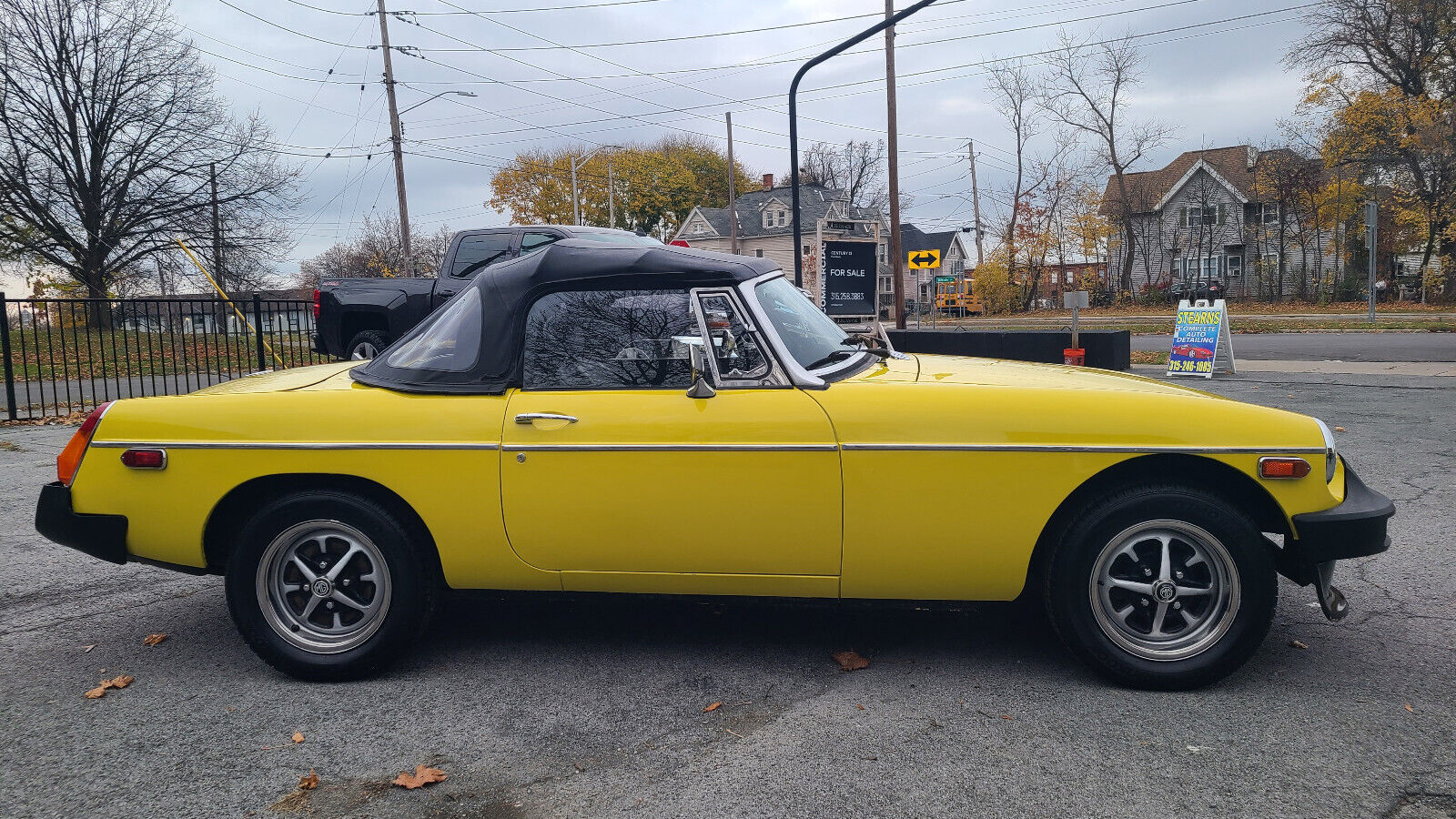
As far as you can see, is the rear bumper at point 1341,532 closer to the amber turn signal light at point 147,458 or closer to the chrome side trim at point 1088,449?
the chrome side trim at point 1088,449

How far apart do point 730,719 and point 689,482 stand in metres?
0.83

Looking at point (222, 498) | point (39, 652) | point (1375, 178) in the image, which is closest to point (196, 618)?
point (39, 652)

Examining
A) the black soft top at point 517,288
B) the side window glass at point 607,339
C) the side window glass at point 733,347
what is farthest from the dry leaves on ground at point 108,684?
the side window glass at point 733,347

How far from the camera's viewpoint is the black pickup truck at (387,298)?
34.8ft

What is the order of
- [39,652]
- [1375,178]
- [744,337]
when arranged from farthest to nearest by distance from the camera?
1. [1375,178]
2. [39,652]
3. [744,337]

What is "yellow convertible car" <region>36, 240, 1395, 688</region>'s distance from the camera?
3.22 meters

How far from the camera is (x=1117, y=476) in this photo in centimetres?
330

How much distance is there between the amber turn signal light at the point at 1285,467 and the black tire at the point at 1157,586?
0.60 ft

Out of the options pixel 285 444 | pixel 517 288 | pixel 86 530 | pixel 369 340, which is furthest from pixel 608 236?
pixel 86 530

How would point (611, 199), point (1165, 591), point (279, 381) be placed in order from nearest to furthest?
point (1165, 591) < point (279, 381) < point (611, 199)

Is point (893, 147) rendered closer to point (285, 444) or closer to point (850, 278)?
point (850, 278)

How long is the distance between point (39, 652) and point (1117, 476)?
4394mm

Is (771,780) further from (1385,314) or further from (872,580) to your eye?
(1385,314)

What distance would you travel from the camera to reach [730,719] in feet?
10.4
